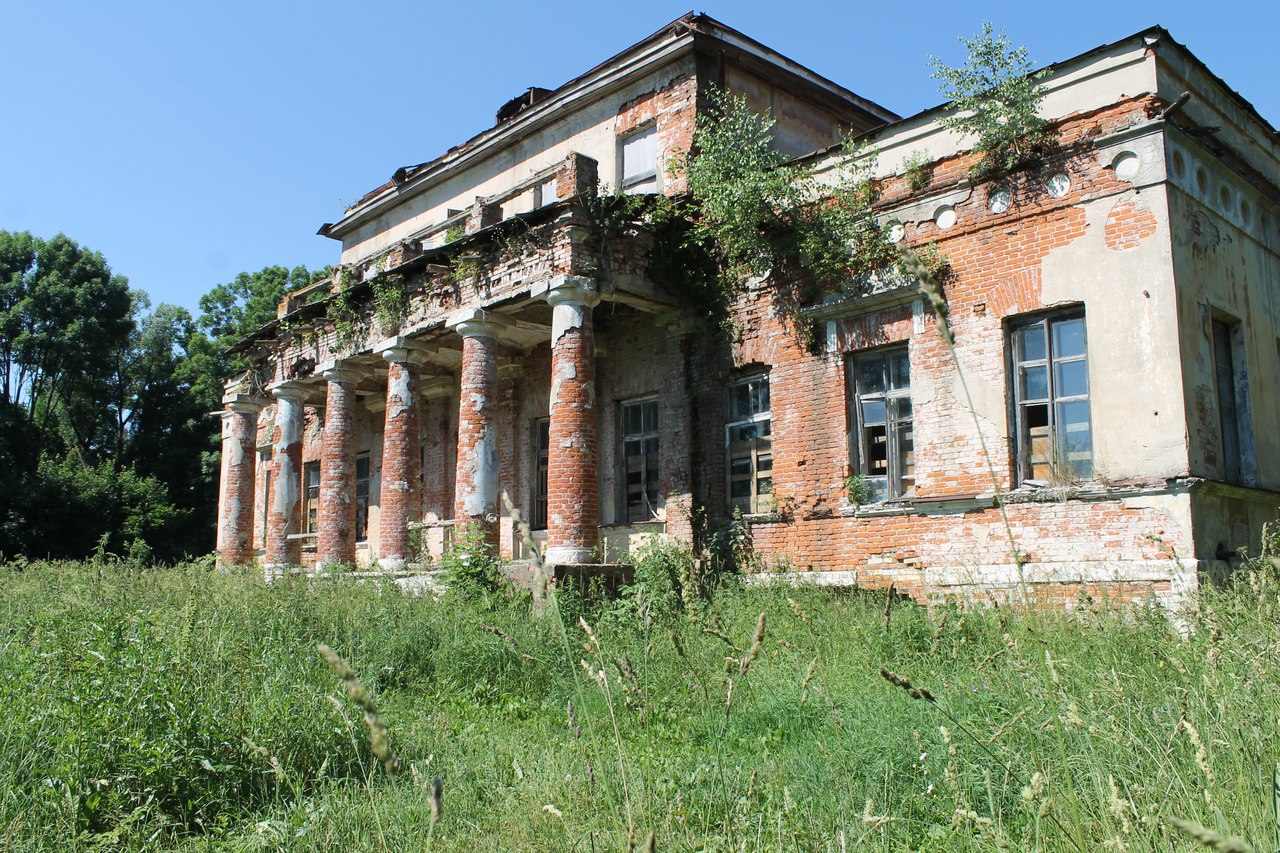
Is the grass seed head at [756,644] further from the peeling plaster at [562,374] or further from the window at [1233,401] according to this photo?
the peeling plaster at [562,374]

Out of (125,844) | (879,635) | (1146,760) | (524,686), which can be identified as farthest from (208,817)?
(879,635)

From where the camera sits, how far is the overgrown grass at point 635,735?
11.9 feet

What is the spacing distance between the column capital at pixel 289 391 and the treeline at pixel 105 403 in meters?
11.3

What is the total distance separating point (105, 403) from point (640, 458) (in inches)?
1171

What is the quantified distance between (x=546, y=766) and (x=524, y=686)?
2.52 metres

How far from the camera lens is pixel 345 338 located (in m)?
17.1

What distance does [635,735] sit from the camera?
6.33 m

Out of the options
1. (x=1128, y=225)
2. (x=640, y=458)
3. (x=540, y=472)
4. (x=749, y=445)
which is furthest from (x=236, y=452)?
(x=1128, y=225)

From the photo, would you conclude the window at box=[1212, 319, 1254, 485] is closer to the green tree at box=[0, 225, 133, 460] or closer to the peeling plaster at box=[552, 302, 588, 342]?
the peeling plaster at box=[552, 302, 588, 342]

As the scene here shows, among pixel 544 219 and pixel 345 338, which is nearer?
pixel 544 219

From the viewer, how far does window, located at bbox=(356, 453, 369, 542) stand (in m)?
21.2

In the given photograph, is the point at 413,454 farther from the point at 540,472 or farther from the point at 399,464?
the point at 540,472

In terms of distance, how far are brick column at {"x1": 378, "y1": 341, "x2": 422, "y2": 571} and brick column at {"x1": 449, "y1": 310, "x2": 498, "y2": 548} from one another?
5.63 feet

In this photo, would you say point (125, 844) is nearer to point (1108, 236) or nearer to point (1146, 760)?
point (1146, 760)
